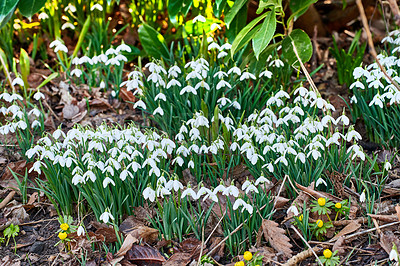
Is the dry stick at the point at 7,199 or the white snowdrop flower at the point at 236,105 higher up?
the white snowdrop flower at the point at 236,105

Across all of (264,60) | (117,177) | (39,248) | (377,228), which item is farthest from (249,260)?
(264,60)

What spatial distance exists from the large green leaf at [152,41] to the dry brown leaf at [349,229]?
1729 millimetres

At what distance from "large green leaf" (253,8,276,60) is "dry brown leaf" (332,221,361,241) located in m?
0.87

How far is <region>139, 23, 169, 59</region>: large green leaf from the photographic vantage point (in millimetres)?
3188

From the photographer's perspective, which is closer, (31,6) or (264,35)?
(264,35)

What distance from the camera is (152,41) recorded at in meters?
3.20

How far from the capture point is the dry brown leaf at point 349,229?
6.38 feet

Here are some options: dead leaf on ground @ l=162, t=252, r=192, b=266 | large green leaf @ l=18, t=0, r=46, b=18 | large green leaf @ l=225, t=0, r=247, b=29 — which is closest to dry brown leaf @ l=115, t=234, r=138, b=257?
dead leaf on ground @ l=162, t=252, r=192, b=266

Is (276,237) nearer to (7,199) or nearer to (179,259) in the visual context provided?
(179,259)

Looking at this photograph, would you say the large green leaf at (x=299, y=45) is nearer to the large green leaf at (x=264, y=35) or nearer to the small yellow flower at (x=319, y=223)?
the large green leaf at (x=264, y=35)

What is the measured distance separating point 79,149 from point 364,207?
1.32 meters

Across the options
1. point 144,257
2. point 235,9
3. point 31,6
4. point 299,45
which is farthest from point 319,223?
point 31,6

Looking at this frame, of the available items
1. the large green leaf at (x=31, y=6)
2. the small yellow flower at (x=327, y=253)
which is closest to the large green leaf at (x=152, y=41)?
the large green leaf at (x=31, y=6)

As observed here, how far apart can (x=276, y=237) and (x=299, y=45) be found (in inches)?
41.3
